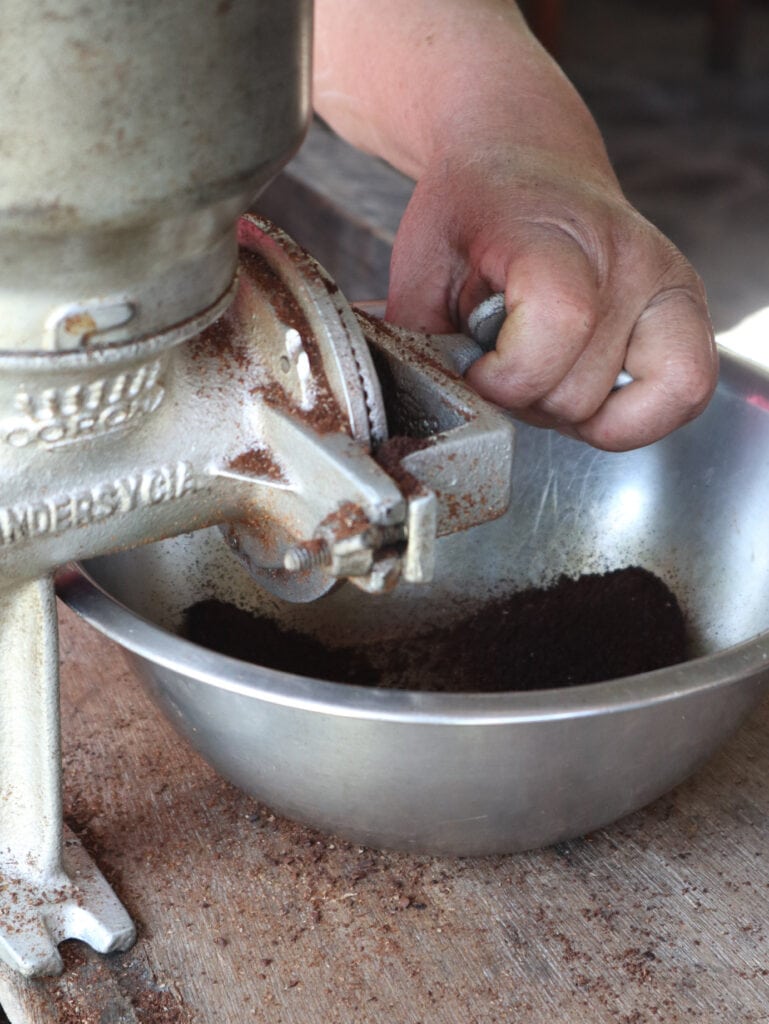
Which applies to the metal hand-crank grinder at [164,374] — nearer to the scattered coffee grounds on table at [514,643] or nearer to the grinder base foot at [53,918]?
the grinder base foot at [53,918]

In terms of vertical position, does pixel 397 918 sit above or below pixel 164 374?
below

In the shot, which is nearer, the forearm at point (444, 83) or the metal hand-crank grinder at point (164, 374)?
the metal hand-crank grinder at point (164, 374)

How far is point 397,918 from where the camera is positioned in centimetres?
83

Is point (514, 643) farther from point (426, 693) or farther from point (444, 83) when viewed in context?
point (444, 83)

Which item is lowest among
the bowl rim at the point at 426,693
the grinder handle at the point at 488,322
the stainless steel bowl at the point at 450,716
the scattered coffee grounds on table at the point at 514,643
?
the scattered coffee grounds on table at the point at 514,643

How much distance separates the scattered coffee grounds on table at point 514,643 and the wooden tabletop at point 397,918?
11 centimetres

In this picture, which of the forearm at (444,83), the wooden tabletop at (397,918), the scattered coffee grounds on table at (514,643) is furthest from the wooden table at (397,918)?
the forearm at (444,83)

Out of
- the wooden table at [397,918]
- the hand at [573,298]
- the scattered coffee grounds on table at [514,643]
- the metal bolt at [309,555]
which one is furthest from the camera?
the scattered coffee grounds on table at [514,643]

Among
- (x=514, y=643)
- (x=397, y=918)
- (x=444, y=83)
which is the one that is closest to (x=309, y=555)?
(x=397, y=918)

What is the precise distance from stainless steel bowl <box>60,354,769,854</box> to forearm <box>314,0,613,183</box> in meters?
0.28

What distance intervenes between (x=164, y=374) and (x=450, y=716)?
256 mm

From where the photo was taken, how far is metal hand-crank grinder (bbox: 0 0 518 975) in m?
0.51

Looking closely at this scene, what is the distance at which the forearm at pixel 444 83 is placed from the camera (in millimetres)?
1100

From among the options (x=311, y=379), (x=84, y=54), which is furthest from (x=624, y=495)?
(x=84, y=54)
